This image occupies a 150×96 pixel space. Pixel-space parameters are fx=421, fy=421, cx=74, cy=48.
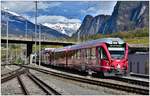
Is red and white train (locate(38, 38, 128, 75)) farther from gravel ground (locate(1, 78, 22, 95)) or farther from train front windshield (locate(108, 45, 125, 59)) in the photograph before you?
gravel ground (locate(1, 78, 22, 95))

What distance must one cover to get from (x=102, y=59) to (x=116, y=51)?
4.10 feet

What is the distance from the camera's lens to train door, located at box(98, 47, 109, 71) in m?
31.8

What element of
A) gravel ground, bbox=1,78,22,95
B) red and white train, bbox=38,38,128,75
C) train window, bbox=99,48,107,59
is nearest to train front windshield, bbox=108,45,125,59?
red and white train, bbox=38,38,128,75

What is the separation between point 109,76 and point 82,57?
447cm

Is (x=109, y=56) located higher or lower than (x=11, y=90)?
higher

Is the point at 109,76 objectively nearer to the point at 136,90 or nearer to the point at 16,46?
the point at 136,90

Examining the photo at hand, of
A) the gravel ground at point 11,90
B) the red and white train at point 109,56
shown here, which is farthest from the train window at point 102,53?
the gravel ground at point 11,90

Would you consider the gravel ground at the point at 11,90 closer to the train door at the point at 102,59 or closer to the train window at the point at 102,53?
the train door at the point at 102,59

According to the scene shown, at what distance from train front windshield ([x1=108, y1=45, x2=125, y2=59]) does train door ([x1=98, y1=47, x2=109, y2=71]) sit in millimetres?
513

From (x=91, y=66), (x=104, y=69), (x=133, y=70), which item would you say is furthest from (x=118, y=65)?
(x=133, y=70)

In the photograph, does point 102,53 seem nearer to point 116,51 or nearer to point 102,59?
point 102,59

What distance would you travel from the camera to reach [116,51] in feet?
105

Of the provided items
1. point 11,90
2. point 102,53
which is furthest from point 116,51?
point 11,90

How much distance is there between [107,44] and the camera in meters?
31.9
